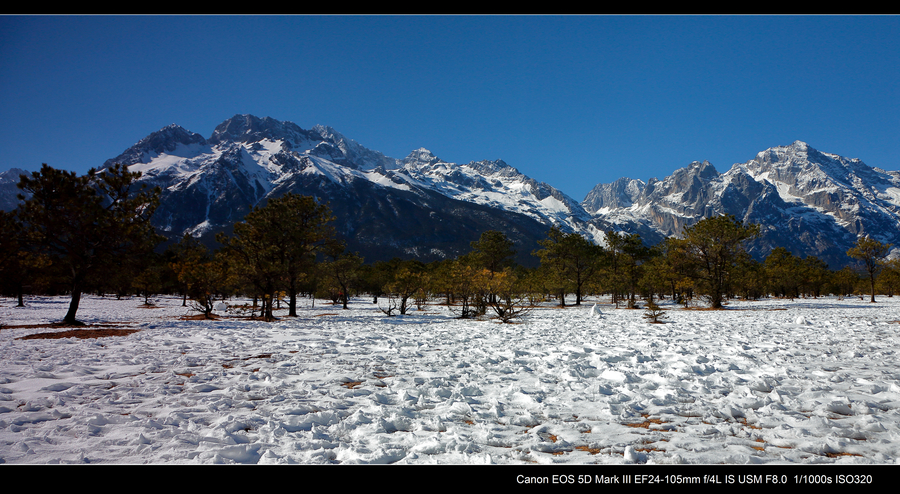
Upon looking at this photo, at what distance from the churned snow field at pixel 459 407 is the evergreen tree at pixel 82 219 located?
11.5m

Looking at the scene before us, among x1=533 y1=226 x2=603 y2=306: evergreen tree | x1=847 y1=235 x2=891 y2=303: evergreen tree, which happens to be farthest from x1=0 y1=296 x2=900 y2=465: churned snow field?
x1=847 y1=235 x2=891 y2=303: evergreen tree

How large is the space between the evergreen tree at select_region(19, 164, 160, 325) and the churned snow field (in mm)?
11454

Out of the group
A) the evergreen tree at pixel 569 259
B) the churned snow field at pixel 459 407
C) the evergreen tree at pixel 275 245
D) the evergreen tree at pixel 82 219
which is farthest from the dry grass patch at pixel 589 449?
the evergreen tree at pixel 569 259

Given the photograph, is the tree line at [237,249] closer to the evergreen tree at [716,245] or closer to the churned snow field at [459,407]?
the evergreen tree at [716,245]

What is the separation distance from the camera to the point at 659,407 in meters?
4.29

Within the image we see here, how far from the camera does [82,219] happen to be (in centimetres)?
1669

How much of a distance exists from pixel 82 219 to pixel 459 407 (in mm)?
20861

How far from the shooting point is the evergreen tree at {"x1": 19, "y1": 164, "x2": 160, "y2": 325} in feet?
53.7

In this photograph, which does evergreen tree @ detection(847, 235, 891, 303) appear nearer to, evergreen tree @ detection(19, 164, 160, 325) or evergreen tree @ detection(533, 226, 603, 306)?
evergreen tree @ detection(533, 226, 603, 306)

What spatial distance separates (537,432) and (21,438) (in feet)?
15.2

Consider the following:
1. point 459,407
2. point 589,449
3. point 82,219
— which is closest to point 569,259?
point 82,219
